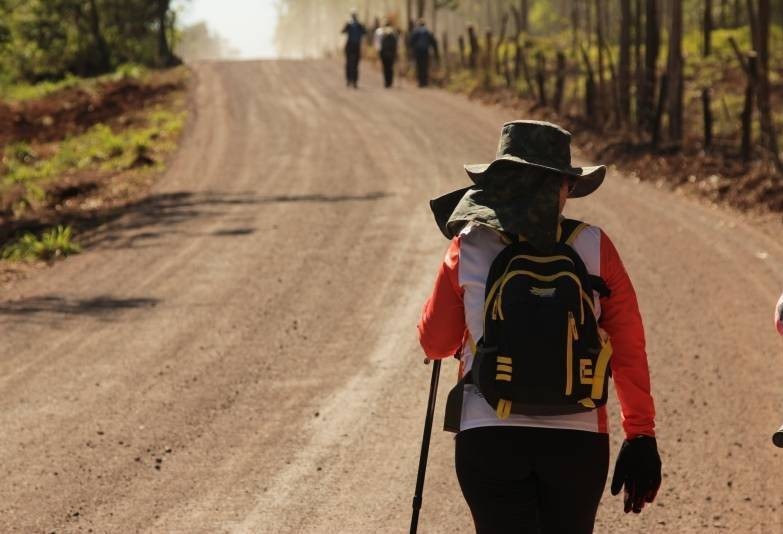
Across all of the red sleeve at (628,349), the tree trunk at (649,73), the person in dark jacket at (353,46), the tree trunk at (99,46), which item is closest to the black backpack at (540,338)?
the red sleeve at (628,349)

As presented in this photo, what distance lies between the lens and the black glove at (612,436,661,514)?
3.34 metres

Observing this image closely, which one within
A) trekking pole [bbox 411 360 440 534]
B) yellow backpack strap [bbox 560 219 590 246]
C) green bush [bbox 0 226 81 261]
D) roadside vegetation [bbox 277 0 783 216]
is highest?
yellow backpack strap [bbox 560 219 590 246]

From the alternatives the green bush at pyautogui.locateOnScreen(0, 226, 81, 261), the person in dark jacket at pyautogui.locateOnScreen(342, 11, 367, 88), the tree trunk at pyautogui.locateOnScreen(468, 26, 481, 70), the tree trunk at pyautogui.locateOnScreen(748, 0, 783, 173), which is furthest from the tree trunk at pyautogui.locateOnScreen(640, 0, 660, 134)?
the person in dark jacket at pyautogui.locateOnScreen(342, 11, 367, 88)

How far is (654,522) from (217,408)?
3312 mm

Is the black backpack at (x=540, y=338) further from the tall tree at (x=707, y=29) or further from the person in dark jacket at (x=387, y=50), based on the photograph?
the tall tree at (x=707, y=29)

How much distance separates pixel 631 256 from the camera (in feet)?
43.4

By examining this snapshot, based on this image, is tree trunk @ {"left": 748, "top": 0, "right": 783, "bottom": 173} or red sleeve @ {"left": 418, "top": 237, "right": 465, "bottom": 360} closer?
red sleeve @ {"left": 418, "top": 237, "right": 465, "bottom": 360}

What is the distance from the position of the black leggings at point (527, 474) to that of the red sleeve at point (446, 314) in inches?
12.3

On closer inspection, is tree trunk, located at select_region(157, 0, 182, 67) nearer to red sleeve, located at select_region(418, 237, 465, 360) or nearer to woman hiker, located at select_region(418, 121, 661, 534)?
red sleeve, located at select_region(418, 237, 465, 360)

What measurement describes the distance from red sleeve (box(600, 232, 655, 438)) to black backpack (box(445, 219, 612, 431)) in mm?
118

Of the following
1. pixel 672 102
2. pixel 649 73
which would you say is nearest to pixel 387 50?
pixel 649 73

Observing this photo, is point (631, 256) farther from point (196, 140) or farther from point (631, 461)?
point (196, 140)

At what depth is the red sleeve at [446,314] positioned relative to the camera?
338 cm

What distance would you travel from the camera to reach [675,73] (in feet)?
67.9
